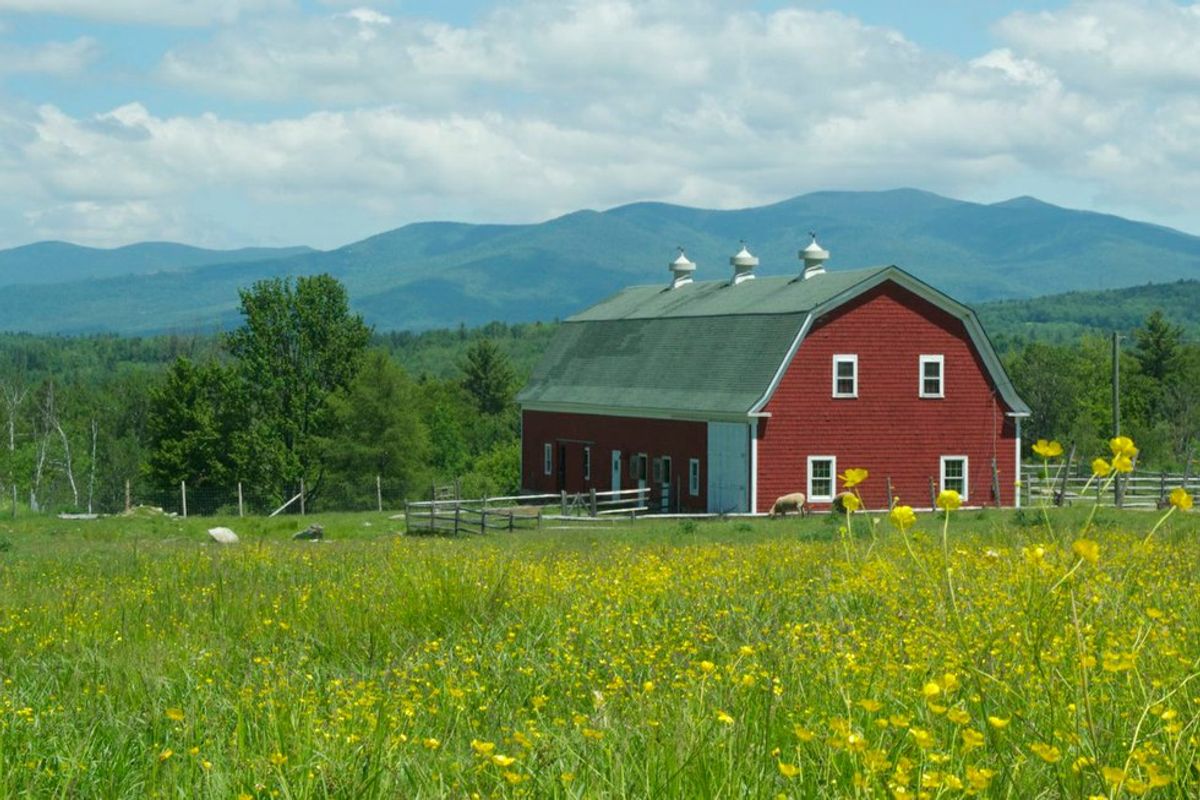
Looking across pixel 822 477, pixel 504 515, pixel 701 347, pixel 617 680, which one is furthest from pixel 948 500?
pixel 701 347

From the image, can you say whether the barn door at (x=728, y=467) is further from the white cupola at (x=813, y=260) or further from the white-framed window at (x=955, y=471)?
the white cupola at (x=813, y=260)

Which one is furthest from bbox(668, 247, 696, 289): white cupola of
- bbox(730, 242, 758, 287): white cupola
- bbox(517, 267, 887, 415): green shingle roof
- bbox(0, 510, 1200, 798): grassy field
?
bbox(0, 510, 1200, 798): grassy field

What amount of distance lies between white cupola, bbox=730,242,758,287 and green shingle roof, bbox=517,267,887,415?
1.73 feet

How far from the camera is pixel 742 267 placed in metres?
51.7

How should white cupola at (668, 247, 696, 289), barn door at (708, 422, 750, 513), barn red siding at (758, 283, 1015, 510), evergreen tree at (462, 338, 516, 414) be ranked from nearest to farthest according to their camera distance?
barn door at (708, 422, 750, 513) → barn red siding at (758, 283, 1015, 510) → white cupola at (668, 247, 696, 289) → evergreen tree at (462, 338, 516, 414)

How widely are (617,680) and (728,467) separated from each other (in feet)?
116

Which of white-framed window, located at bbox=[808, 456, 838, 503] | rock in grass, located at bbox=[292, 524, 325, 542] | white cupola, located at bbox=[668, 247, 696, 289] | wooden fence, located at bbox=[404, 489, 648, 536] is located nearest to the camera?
rock in grass, located at bbox=[292, 524, 325, 542]

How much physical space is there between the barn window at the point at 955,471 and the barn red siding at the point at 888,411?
18 cm

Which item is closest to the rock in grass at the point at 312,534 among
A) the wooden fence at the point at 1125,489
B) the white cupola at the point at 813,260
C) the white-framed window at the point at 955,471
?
the white-framed window at the point at 955,471

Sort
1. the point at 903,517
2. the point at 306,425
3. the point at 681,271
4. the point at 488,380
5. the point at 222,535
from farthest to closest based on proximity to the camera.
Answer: the point at 488,380
the point at 306,425
the point at 681,271
the point at 222,535
the point at 903,517

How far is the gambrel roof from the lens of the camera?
41.4 meters

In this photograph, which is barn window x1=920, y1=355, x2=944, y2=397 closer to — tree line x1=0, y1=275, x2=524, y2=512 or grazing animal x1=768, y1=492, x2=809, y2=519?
grazing animal x1=768, y1=492, x2=809, y2=519

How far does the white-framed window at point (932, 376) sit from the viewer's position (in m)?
42.7

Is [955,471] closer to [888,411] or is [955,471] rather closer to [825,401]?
[888,411]
